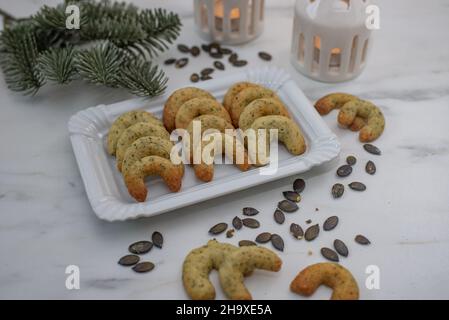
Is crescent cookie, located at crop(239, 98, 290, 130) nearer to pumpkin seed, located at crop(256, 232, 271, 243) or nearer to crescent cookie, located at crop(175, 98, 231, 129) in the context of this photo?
crescent cookie, located at crop(175, 98, 231, 129)

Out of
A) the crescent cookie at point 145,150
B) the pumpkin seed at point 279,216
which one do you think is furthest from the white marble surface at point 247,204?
the crescent cookie at point 145,150

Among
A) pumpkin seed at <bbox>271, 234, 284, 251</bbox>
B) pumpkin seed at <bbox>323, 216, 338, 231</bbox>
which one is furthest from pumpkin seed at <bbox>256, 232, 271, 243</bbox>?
pumpkin seed at <bbox>323, 216, 338, 231</bbox>

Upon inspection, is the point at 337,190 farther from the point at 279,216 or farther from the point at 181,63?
the point at 181,63

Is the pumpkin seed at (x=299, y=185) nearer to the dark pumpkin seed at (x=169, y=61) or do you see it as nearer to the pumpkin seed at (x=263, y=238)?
the pumpkin seed at (x=263, y=238)

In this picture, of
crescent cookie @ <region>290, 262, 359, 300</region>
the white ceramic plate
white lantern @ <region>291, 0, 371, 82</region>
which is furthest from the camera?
white lantern @ <region>291, 0, 371, 82</region>

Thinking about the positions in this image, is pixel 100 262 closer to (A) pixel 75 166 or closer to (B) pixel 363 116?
(A) pixel 75 166

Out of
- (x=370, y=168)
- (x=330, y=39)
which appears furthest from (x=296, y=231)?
(x=330, y=39)
